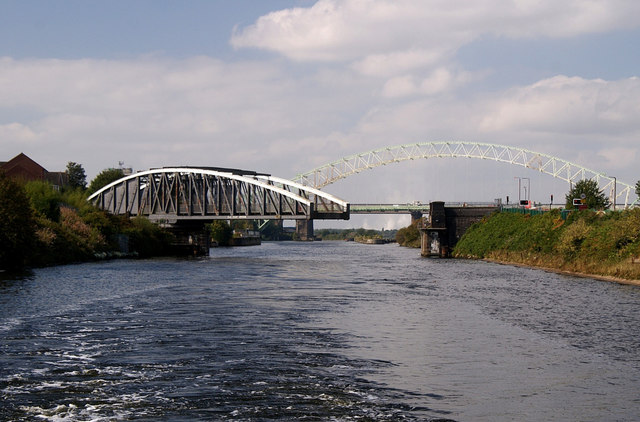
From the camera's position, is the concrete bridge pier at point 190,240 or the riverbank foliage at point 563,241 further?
the concrete bridge pier at point 190,240

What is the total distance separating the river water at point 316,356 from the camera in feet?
56.5

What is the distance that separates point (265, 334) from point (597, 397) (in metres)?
13.7

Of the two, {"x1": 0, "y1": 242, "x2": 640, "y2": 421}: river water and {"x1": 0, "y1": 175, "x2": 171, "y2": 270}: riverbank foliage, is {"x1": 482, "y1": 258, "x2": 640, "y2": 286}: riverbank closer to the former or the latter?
{"x1": 0, "y1": 242, "x2": 640, "y2": 421}: river water

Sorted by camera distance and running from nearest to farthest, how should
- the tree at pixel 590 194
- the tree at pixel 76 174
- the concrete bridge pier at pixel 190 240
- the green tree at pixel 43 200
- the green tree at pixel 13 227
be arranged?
the green tree at pixel 13 227 → the green tree at pixel 43 200 → the tree at pixel 590 194 → the concrete bridge pier at pixel 190 240 → the tree at pixel 76 174

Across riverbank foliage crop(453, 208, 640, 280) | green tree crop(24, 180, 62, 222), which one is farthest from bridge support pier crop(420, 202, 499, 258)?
green tree crop(24, 180, 62, 222)

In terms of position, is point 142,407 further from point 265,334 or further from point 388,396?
point 265,334

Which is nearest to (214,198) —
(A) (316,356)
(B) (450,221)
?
(B) (450,221)

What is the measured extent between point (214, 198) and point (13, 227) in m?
65.9

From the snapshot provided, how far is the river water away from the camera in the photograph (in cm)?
1722

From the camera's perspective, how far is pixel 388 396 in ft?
60.3

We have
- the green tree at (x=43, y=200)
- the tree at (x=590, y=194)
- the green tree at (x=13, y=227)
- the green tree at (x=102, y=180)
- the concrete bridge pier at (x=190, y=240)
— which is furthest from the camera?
the green tree at (x=102, y=180)

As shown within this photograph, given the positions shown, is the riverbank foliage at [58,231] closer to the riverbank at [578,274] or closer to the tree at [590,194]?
the riverbank at [578,274]

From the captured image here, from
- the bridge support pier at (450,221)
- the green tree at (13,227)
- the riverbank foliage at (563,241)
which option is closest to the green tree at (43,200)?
the green tree at (13,227)

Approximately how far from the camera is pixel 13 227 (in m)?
63.3
